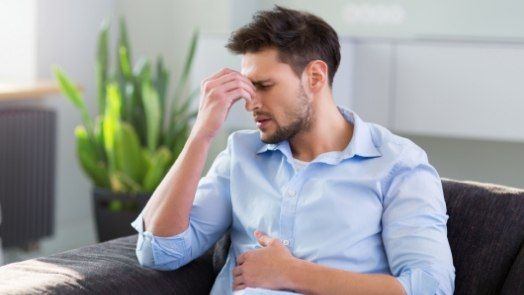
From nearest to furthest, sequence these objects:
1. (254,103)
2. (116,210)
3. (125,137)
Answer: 1. (254,103)
2. (125,137)
3. (116,210)

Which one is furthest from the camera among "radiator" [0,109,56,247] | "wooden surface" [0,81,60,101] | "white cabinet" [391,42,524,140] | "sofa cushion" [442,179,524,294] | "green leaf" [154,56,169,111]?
"green leaf" [154,56,169,111]

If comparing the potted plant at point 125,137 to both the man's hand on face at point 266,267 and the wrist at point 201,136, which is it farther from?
the man's hand on face at point 266,267

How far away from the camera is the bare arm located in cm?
221

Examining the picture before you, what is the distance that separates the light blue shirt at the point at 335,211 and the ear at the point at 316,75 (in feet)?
0.36

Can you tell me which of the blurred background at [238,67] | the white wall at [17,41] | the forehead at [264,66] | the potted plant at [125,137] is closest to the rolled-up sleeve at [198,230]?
the forehead at [264,66]

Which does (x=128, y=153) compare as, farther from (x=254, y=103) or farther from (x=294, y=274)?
(x=294, y=274)

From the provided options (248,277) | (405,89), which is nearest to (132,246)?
(248,277)

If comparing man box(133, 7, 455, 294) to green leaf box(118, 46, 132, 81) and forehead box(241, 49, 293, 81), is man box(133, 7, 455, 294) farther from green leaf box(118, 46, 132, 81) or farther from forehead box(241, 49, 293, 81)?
green leaf box(118, 46, 132, 81)

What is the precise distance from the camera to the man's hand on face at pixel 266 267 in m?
2.11

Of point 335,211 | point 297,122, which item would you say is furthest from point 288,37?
point 335,211

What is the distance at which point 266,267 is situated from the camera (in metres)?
2.13

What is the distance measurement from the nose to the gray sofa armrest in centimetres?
39

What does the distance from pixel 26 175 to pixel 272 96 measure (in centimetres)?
228

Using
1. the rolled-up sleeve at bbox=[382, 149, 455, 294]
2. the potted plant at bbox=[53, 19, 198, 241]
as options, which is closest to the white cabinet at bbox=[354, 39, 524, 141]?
the potted plant at bbox=[53, 19, 198, 241]
